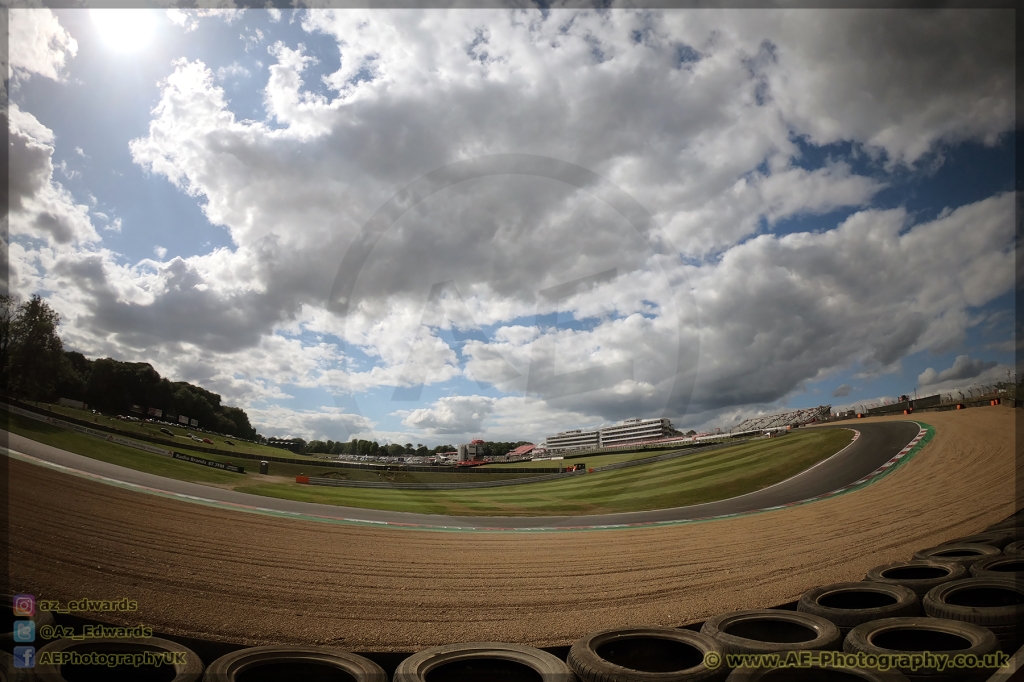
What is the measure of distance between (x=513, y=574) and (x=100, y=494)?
50.9 feet

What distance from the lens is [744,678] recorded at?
14.6ft

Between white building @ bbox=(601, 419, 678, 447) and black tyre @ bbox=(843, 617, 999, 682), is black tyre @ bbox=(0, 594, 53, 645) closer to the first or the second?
black tyre @ bbox=(843, 617, 999, 682)

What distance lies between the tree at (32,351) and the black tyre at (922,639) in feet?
148

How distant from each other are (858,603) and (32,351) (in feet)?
154

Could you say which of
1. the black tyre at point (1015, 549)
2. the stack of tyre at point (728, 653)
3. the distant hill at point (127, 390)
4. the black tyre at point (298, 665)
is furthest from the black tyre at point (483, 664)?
the distant hill at point (127, 390)

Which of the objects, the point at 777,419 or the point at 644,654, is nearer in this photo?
the point at 644,654

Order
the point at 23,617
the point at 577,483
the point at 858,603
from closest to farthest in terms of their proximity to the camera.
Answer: the point at 23,617
the point at 858,603
the point at 577,483

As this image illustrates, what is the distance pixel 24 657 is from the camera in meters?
4.29

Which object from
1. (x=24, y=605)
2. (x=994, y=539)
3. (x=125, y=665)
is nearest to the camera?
(x=125, y=665)

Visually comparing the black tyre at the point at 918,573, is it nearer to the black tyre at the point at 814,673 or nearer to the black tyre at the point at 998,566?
the black tyre at the point at 998,566

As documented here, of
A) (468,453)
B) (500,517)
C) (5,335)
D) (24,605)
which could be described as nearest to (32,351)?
(5,335)

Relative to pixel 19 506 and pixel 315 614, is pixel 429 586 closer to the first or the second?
pixel 315 614

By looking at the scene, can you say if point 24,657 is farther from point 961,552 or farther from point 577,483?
point 577,483

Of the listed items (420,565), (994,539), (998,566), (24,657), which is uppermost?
(24,657)
